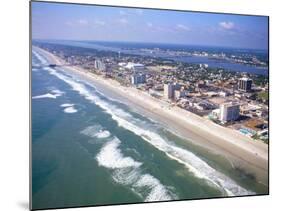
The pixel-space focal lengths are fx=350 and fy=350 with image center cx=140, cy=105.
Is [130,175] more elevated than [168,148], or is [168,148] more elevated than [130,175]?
[168,148]

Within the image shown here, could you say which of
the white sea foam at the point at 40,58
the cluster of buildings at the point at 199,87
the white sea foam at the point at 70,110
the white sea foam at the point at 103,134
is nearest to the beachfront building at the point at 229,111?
the cluster of buildings at the point at 199,87

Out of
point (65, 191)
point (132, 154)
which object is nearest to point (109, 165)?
point (132, 154)

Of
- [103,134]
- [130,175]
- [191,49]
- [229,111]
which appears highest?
[191,49]

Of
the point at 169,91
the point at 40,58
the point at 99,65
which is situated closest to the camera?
the point at 40,58

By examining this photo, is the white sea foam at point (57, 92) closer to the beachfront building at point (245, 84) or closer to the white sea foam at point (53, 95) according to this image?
the white sea foam at point (53, 95)

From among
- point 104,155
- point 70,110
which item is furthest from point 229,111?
point 70,110

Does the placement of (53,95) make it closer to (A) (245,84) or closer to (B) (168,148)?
(B) (168,148)

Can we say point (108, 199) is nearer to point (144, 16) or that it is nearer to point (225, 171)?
point (225, 171)

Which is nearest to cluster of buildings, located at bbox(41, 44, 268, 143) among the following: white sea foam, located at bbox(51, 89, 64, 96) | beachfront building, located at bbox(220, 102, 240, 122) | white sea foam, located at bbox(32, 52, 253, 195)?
beachfront building, located at bbox(220, 102, 240, 122)
